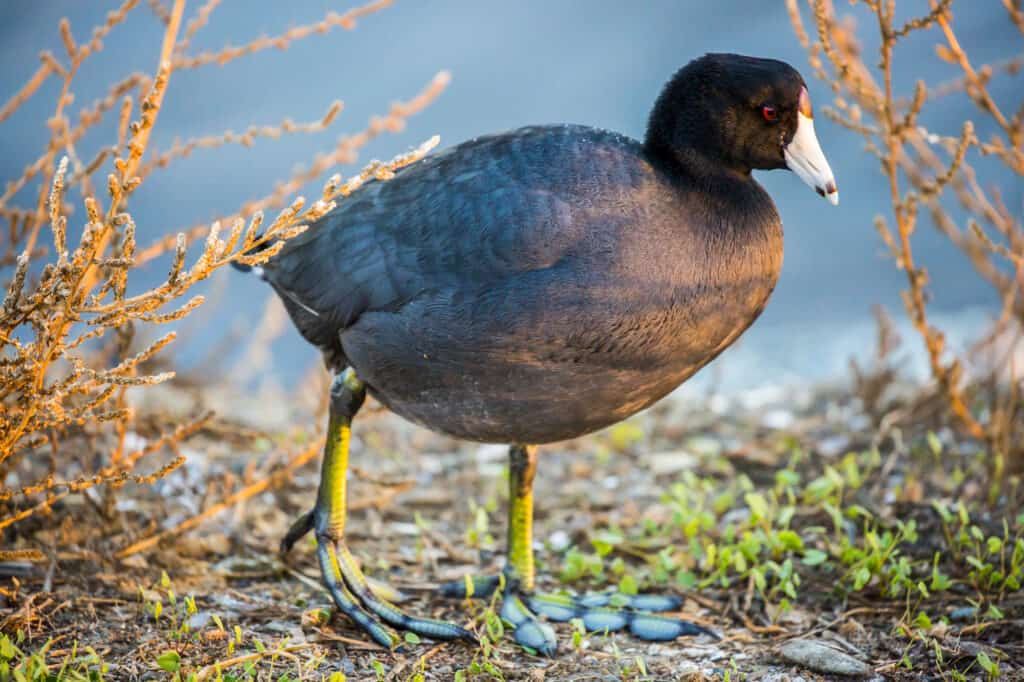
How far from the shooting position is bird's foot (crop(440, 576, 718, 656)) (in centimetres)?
345

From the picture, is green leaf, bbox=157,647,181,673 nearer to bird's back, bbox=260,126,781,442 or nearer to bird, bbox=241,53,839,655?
bird, bbox=241,53,839,655

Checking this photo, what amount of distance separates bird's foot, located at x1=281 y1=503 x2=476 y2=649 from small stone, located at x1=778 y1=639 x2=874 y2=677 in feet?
3.22

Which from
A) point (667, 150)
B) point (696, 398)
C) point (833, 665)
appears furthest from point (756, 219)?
point (696, 398)

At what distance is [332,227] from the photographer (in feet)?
11.3

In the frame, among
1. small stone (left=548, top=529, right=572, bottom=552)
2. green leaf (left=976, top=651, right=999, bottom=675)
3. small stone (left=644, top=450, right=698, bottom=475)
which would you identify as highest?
small stone (left=548, top=529, right=572, bottom=552)

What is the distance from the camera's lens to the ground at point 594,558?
10.3 ft

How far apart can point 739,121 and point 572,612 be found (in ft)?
5.69

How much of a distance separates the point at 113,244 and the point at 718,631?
8.32 ft

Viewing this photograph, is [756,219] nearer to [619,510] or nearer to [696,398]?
[619,510]

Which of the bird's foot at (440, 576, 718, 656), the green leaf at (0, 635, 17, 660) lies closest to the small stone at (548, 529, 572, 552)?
the bird's foot at (440, 576, 718, 656)

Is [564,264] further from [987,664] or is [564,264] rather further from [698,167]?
[987,664]

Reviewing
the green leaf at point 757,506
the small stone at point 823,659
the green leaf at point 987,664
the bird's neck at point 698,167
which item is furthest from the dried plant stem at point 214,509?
the green leaf at point 987,664

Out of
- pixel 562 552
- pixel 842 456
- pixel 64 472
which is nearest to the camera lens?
pixel 562 552

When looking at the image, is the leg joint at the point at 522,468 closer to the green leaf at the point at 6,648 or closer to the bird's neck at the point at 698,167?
the bird's neck at the point at 698,167
